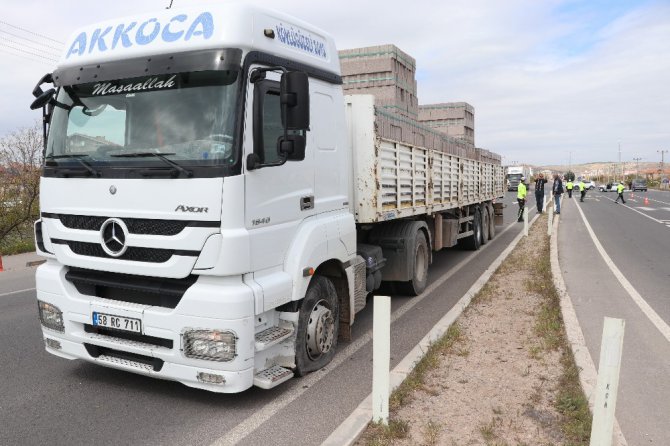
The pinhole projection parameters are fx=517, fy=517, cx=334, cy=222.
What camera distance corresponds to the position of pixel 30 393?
4.28 m

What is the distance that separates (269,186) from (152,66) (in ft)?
4.06

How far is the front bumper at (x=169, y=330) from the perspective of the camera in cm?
359

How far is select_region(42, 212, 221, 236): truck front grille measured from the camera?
11.8ft

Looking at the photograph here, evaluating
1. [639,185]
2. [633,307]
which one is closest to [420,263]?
[633,307]

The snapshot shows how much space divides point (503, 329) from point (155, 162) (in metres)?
4.19

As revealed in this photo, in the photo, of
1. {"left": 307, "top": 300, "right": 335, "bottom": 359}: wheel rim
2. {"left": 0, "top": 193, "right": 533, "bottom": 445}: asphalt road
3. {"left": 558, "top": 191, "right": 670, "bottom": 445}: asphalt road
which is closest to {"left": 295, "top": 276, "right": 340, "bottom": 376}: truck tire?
{"left": 307, "top": 300, "right": 335, "bottom": 359}: wheel rim

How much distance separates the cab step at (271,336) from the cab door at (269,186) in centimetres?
51

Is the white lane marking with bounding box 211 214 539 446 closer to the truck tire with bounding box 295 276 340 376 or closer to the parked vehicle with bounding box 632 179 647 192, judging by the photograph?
the truck tire with bounding box 295 276 340 376

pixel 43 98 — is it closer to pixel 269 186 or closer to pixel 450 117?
pixel 269 186

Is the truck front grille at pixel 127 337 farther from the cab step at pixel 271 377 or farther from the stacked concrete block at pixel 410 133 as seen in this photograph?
the stacked concrete block at pixel 410 133

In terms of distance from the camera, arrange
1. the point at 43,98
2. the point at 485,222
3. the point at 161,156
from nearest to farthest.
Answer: the point at 161,156 < the point at 43,98 < the point at 485,222

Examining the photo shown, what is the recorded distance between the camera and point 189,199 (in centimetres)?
357

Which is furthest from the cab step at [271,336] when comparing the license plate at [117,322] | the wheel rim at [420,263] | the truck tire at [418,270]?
the wheel rim at [420,263]

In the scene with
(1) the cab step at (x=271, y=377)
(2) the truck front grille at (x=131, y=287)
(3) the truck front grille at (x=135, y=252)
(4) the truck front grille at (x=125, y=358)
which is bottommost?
(1) the cab step at (x=271, y=377)
